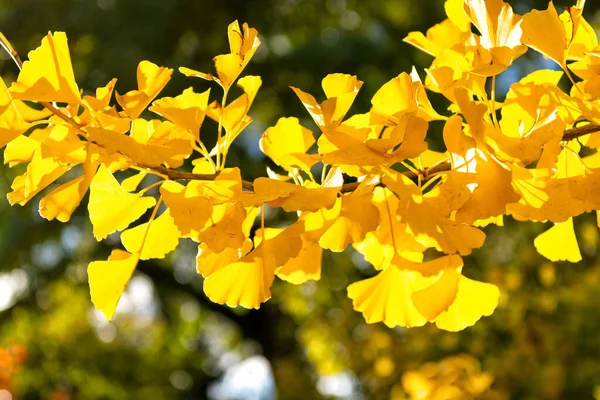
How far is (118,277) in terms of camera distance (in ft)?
1.06

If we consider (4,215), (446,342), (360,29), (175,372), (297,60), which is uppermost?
(297,60)

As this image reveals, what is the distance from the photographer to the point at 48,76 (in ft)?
0.96

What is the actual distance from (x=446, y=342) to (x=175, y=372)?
2568mm

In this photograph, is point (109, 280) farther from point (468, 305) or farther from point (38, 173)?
point (468, 305)

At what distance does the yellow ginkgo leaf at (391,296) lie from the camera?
33 cm

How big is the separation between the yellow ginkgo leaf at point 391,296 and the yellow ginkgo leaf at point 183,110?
114mm

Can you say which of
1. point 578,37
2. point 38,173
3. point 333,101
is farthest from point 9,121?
point 578,37

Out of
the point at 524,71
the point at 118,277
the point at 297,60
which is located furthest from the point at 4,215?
the point at 118,277

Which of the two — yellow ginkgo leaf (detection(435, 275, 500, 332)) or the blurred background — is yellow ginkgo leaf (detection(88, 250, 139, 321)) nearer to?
yellow ginkgo leaf (detection(435, 275, 500, 332))

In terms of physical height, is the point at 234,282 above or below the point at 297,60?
above

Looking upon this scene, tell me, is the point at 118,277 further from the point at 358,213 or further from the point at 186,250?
the point at 186,250

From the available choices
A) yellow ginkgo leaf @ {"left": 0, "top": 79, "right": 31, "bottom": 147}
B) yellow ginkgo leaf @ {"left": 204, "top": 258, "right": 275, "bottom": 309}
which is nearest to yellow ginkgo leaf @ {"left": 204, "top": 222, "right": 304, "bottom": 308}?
yellow ginkgo leaf @ {"left": 204, "top": 258, "right": 275, "bottom": 309}

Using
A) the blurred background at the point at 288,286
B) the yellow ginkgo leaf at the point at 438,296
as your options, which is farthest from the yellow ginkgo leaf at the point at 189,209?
the blurred background at the point at 288,286

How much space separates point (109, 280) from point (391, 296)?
135 millimetres
